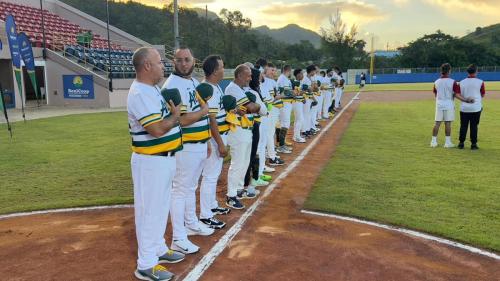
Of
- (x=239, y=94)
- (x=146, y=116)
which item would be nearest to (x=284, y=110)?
(x=239, y=94)

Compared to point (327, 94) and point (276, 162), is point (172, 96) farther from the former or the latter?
point (327, 94)

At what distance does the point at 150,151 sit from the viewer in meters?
3.84

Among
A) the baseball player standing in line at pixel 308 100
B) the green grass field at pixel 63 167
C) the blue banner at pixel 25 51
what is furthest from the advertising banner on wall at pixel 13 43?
the baseball player standing in line at pixel 308 100

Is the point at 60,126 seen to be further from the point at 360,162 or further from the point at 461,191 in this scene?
the point at 461,191

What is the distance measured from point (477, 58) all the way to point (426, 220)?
258ft

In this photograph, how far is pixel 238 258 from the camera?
451cm

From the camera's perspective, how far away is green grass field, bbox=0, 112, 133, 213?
22.8ft

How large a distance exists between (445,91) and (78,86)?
22071mm

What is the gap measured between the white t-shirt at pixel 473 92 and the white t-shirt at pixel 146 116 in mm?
9527

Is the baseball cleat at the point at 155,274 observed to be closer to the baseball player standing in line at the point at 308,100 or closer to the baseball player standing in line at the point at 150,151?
the baseball player standing in line at the point at 150,151

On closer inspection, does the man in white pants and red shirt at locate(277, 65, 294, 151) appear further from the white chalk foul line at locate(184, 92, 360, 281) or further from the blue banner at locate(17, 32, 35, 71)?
the blue banner at locate(17, 32, 35, 71)

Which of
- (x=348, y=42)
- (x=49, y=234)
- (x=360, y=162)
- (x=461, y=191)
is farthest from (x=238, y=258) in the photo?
(x=348, y=42)

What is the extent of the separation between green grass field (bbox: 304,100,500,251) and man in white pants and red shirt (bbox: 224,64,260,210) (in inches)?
45.2

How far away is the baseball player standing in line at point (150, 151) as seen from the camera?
376cm
